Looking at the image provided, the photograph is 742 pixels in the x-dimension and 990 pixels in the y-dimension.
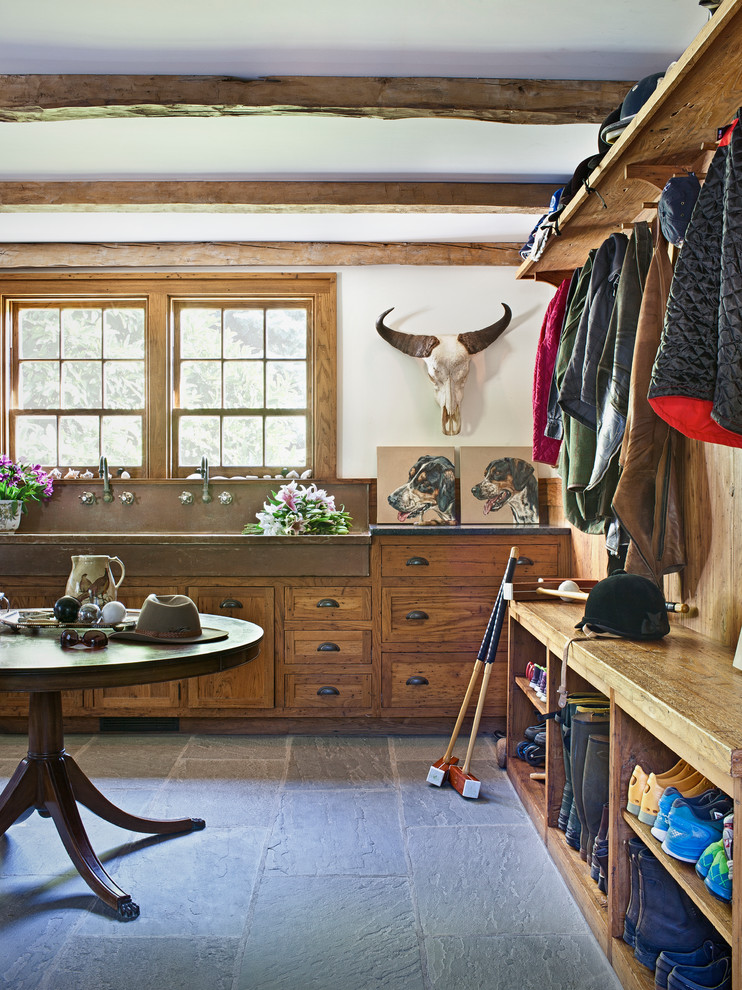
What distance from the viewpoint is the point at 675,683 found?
1663 millimetres

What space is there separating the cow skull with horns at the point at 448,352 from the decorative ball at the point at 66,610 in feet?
8.49

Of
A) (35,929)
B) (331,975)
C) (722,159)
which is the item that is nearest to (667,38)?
(722,159)

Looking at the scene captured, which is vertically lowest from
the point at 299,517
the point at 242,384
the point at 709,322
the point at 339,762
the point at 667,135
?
the point at 339,762

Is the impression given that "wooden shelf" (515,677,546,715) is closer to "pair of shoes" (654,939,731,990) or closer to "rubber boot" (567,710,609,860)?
"rubber boot" (567,710,609,860)

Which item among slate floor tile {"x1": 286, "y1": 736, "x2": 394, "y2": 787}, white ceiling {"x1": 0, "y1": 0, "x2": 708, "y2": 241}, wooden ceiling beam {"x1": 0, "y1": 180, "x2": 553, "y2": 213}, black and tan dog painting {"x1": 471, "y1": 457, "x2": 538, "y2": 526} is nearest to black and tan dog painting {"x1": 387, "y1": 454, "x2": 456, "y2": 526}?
black and tan dog painting {"x1": 471, "y1": 457, "x2": 538, "y2": 526}

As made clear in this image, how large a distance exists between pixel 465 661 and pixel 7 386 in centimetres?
310

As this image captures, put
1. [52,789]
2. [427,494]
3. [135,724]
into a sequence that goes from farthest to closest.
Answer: [427,494] → [135,724] → [52,789]

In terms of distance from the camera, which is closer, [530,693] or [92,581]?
[92,581]

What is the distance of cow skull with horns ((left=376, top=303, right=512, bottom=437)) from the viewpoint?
169 inches

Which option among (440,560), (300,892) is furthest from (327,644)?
(300,892)

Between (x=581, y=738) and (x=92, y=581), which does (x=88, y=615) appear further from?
(x=581, y=738)

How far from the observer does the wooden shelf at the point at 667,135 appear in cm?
164

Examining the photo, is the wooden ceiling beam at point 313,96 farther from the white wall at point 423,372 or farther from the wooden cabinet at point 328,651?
the wooden cabinet at point 328,651

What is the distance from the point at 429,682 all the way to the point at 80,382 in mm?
2701
